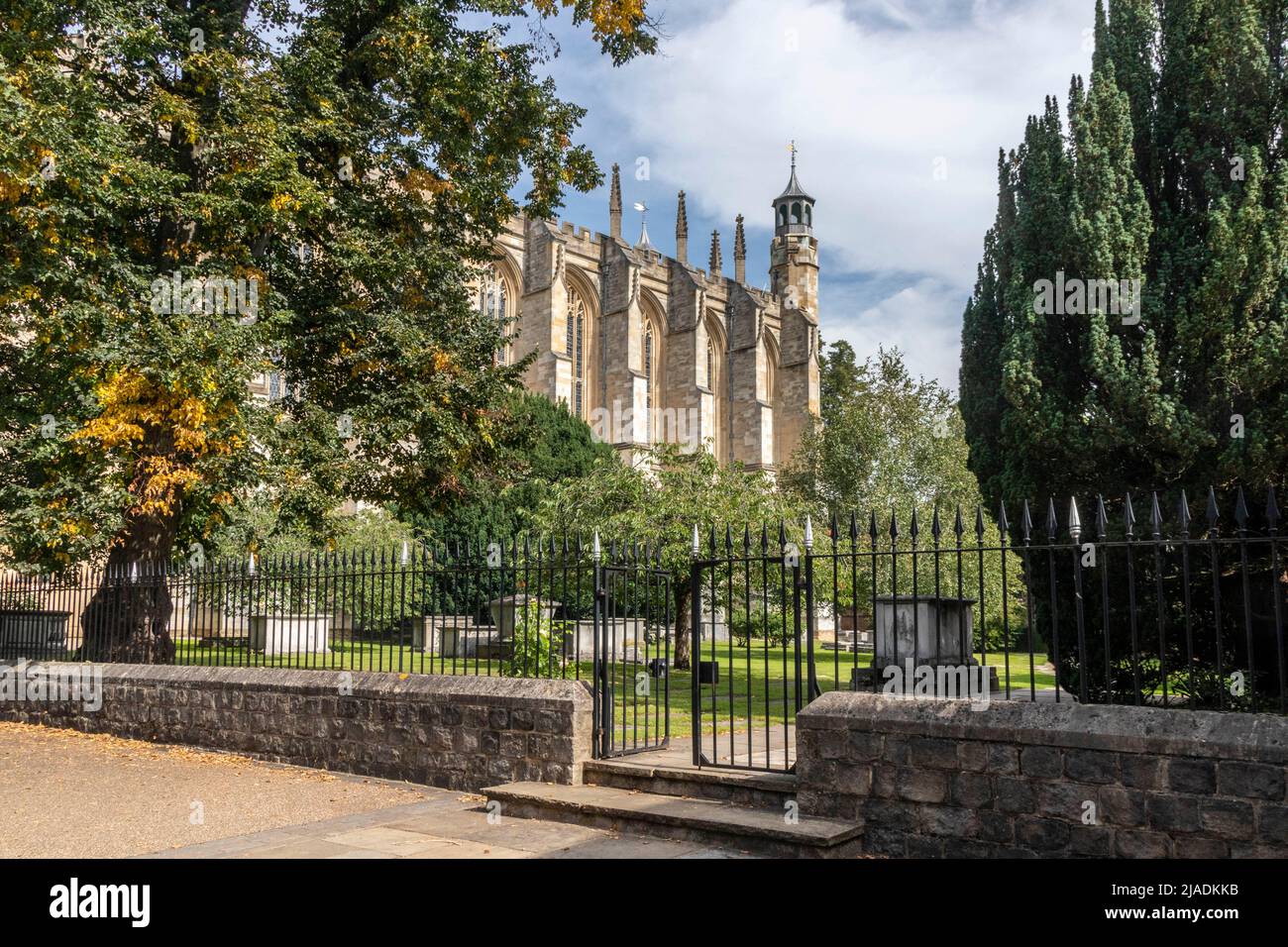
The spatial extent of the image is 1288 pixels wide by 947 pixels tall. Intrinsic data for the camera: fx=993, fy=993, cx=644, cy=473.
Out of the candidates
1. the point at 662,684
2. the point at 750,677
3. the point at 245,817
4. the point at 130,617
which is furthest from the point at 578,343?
the point at 245,817

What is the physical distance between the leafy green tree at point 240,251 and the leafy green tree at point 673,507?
283cm

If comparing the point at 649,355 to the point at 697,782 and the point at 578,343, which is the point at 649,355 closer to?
the point at 578,343

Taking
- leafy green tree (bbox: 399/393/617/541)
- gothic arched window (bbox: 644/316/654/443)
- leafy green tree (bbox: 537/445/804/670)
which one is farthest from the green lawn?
gothic arched window (bbox: 644/316/654/443)

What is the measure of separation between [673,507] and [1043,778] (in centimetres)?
1238

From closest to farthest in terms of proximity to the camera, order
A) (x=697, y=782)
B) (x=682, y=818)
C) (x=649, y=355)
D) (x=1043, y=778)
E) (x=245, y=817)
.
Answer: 1. (x=1043, y=778)
2. (x=682, y=818)
3. (x=697, y=782)
4. (x=245, y=817)
5. (x=649, y=355)

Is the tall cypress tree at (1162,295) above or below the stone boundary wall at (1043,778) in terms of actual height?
above

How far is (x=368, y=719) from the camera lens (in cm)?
862

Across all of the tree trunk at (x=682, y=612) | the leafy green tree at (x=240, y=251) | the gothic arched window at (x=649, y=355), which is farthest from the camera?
the gothic arched window at (x=649, y=355)

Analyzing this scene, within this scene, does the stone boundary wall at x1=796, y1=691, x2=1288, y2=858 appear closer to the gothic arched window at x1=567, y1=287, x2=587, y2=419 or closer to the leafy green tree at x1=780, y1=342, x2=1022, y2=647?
the leafy green tree at x1=780, y1=342, x2=1022, y2=647

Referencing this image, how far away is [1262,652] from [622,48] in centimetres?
1123

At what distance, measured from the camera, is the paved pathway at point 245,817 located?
5875mm

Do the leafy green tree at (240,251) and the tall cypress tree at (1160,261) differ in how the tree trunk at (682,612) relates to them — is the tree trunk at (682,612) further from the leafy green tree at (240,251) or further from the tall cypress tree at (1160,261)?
the tall cypress tree at (1160,261)

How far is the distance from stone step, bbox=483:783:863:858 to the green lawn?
0.51 metres

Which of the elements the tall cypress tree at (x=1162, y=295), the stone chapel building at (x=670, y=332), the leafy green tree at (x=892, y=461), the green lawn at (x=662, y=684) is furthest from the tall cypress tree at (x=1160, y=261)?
the stone chapel building at (x=670, y=332)
